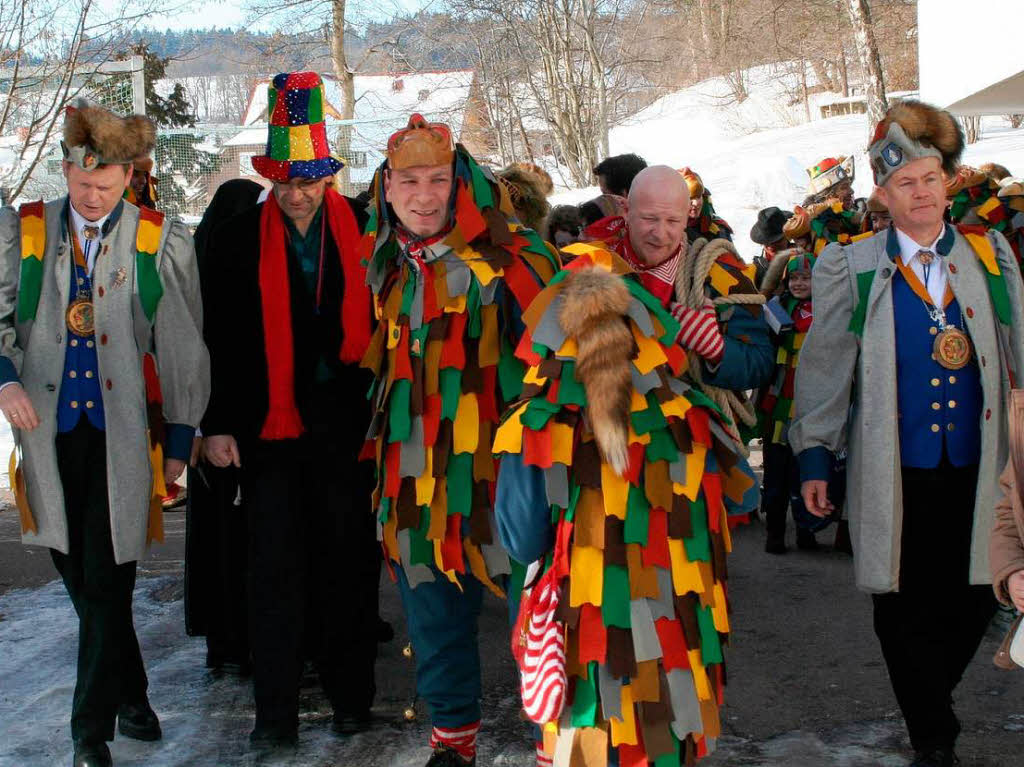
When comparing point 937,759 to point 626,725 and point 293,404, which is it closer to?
point 626,725

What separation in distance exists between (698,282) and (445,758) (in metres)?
1.69

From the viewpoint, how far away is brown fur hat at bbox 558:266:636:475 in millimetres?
2900

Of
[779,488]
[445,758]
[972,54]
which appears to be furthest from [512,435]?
[972,54]

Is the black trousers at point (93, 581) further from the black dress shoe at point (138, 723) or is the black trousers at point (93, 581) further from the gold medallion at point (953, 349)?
the gold medallion at point (953, 349)

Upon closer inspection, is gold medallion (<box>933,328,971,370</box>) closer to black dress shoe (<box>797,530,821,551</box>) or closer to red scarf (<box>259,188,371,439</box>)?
red scarf (<box>259,188,371,439</box>)

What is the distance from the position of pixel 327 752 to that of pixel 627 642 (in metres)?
1.66

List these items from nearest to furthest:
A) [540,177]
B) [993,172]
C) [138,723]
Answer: [138,723] → [540,177] → [993,172]

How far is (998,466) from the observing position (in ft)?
12.2

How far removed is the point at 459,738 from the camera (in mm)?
3873

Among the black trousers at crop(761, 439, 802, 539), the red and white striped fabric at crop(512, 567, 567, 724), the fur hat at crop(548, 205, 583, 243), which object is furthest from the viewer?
the black trousers at crop(761, 439, 802, 539)

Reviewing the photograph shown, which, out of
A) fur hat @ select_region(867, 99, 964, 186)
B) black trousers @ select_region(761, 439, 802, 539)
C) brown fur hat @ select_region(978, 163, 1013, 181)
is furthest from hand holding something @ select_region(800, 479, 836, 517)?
brown fur hat @ select_region(978, 163, 1013, 181)

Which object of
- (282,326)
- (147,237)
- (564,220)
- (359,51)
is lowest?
(282,326)

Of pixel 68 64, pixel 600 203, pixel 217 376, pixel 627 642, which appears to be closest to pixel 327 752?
pixel 217 376

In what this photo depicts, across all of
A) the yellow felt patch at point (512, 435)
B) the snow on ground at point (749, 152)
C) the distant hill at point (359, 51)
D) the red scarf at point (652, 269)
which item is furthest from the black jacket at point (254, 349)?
the distant hill at point (359, 51)
